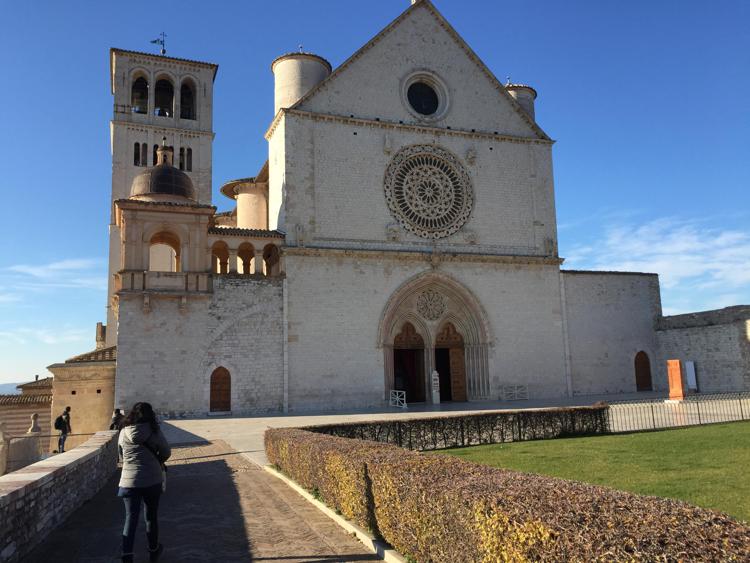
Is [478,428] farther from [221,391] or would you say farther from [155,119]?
[155,119]

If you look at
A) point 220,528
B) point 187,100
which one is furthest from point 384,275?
point 187,100

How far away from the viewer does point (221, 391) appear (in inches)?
1052

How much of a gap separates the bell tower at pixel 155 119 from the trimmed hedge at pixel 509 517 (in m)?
36.0

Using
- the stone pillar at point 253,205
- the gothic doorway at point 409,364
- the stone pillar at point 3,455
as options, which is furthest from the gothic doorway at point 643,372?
the stone pillar at point 3,455

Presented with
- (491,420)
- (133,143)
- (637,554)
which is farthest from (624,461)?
(133,143)

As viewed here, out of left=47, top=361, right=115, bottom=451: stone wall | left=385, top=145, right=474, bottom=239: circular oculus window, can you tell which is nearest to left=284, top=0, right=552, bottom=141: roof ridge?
left=385, top=145, right=474, bottom=239: circular oculus window

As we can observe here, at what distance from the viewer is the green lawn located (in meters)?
9.00

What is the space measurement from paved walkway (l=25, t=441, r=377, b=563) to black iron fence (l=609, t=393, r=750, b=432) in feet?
41.9

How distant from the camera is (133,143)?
41.6 m

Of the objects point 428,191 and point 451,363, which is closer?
point 428,191

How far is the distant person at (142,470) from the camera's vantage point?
6.78 meters

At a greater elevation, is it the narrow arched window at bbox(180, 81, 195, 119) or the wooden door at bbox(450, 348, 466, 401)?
the narrow arched window at bbox(180, 81, 195, 119)

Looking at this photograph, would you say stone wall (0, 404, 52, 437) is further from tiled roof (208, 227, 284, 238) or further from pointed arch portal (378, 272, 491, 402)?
pointed arch portal (378, 272, 491, 402)

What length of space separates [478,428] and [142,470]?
11755 mm
